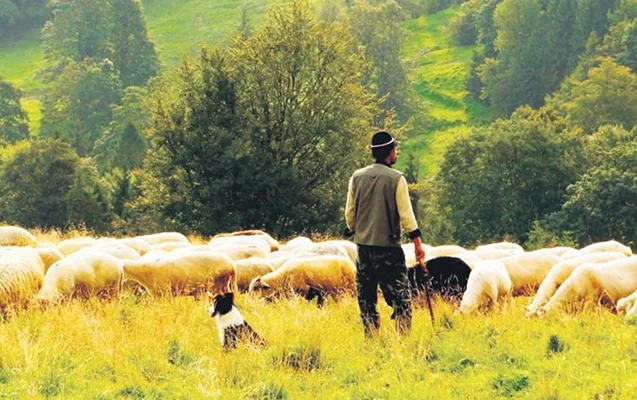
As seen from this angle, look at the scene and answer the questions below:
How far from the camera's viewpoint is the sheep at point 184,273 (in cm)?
1534

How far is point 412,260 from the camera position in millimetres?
17109

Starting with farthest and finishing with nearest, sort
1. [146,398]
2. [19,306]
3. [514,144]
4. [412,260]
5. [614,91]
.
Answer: [614,91], [514,144], [412,260], [19,306], [146,398]

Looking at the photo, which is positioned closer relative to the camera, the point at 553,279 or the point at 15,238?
the point at 553,279

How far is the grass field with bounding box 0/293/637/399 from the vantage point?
794 cm

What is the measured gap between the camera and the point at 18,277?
1297 cm

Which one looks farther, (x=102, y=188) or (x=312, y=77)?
(x=102, y=188)

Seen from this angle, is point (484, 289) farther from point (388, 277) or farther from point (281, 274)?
point (281, 274)

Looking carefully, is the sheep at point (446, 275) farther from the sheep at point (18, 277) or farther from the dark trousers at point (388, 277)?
the sheep at point (18, 277)

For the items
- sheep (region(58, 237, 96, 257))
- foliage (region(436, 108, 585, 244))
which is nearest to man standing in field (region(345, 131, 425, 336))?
sheep (region(58, 237, 96, 257))

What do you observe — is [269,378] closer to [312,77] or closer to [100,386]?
[100,386]

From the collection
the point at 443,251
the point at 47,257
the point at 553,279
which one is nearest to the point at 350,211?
the point at 553,279

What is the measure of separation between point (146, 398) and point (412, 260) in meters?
9.86

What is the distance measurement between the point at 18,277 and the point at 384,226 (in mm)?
6468

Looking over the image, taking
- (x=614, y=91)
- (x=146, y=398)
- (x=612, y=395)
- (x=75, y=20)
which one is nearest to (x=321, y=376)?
(x=146, y=398)
